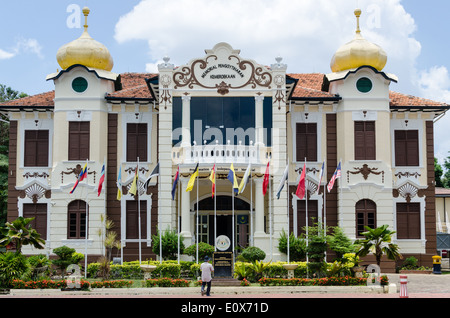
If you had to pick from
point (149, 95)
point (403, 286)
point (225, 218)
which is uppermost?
point (149, 95)

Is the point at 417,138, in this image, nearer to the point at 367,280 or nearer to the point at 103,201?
the point at 367,280

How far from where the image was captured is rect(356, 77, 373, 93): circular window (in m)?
36.3

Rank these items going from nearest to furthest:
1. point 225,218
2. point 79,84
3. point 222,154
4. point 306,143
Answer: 1. point 222,154
2. point 79,84
3. point 306,143
4. point 225,218

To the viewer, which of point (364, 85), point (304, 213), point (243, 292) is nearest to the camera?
point (243, 292)

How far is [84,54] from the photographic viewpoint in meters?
36.2

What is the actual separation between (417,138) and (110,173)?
16910mm

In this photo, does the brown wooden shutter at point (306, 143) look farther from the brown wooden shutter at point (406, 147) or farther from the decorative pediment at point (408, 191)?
the decorative pediment at point (408, 191)

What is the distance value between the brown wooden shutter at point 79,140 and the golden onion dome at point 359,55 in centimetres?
1408

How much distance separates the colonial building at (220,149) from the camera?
34781 mm

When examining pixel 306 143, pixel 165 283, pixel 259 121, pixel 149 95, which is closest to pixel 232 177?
pixel 259 121

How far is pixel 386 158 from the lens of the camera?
35.9 metres

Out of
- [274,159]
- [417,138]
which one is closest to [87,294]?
[274,159]

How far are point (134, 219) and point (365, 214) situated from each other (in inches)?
482

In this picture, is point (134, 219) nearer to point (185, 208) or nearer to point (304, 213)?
point (185, 208)
